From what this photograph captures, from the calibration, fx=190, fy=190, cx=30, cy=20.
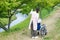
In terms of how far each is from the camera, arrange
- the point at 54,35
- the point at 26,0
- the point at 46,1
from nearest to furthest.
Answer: the point at 54,35
the point at 26,0
the point at 46,1

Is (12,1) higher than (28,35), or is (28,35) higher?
(12,1)

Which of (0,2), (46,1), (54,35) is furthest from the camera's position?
(46,1)

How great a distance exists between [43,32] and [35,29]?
0.93 metres

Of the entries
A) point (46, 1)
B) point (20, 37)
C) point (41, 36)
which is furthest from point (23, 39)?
point (46, 1)

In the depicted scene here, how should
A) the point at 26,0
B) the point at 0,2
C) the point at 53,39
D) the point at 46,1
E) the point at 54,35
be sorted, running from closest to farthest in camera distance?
the point at 0,2
the point at 53,39
the point at 54,35
the point at 26,0
the point at 46,1

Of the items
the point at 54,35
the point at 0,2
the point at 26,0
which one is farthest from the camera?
the point at 26,0

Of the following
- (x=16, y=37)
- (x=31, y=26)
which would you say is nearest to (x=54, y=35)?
(x=31, y=26)

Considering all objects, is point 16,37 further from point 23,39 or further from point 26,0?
point 26,0

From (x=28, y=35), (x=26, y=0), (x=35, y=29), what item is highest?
(x=26, y=0)

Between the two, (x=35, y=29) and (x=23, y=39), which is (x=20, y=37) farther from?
(x=35, y=29)

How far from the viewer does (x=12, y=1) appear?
12133 millimetres

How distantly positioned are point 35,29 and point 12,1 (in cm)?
239

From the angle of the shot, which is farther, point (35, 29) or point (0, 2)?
point (35, 29)

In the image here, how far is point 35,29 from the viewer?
11.4 meters
